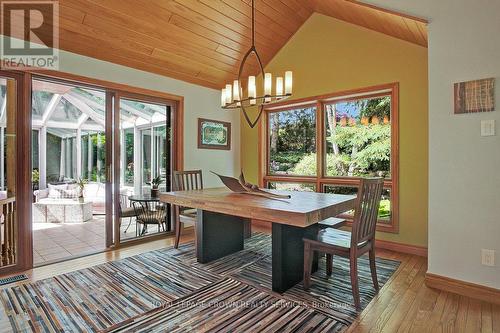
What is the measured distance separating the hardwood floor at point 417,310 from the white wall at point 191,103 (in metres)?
2.25

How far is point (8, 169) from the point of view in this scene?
9.53 feet

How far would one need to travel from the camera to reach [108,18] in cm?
298

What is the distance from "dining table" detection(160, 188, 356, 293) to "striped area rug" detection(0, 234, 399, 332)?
17 centimetres

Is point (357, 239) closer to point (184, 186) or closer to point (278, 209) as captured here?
point (278, 209)

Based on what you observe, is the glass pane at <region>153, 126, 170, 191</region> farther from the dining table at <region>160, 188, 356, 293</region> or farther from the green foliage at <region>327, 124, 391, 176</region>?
the green foliage at <region>327, 124, 391, 176</region>

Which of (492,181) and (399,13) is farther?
(399,13)

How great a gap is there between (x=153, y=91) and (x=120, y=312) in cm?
288

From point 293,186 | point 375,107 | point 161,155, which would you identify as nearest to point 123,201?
point 161,155

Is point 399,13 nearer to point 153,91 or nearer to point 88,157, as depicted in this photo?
point 153,91

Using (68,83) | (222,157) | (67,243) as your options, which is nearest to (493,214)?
(222,157)

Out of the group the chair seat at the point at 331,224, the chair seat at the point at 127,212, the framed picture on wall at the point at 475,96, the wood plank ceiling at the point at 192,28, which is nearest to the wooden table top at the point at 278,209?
the chair seat at the point at 331,224

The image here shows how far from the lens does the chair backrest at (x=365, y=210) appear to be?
6.94 feet

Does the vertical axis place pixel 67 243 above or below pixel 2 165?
below

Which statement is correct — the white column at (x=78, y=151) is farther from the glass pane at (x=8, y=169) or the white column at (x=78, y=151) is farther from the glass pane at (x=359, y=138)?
the glass pane at (x=359, y=138)
